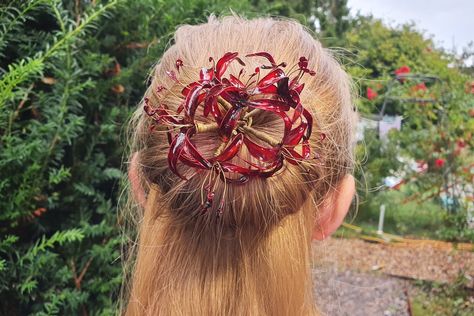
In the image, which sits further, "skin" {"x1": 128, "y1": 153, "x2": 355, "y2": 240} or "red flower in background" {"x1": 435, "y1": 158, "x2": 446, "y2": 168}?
"red flower in background" {"x1": 435, "y1": 158, "x2": 446, "y2": 168}

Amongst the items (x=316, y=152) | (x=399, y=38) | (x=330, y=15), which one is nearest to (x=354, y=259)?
(x=330, y=15)

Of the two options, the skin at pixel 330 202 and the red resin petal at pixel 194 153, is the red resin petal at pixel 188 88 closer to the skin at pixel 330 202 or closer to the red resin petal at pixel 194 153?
the red resin petal at pixel 194 153

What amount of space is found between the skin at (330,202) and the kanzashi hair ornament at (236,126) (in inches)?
10.0

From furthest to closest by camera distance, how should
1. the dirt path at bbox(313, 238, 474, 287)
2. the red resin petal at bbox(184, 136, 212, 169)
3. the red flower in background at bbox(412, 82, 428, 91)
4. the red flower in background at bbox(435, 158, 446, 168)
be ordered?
1. the red flower in background at bbox(412, 82, 428, 91)
2. the red flower in background at bbox(435, 158, 446, 168)
3. the dirt path at bbox(313, 238, 474, 287)
4. the red resin petal at bbox(184, 136, 212, 169)

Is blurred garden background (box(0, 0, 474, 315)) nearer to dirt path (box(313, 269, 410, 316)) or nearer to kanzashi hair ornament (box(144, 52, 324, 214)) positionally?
kanzashi hair ornament (box(144, 52, 324, 214))

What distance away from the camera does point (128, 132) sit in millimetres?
1458

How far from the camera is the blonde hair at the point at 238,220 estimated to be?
0.88 metres

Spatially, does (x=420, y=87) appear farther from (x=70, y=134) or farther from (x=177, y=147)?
(x=177, y=147)

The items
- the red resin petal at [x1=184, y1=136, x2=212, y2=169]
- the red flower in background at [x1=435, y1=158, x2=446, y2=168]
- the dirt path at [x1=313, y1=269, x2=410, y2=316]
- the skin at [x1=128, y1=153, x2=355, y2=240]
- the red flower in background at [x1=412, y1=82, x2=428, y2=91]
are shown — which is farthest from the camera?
the red flower in background at [x1=412, y1=82, x2=428, y2=91]

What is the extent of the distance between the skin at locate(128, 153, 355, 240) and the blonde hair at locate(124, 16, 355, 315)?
0.04m

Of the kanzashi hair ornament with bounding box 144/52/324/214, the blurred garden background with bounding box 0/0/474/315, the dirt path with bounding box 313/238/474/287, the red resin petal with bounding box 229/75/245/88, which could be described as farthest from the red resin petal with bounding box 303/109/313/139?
the dirt path with bounding box 313/238/474/287

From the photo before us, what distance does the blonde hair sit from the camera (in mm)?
884

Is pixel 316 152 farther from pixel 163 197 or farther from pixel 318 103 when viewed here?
pixel 163 197

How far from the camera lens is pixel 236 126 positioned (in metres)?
0.82
